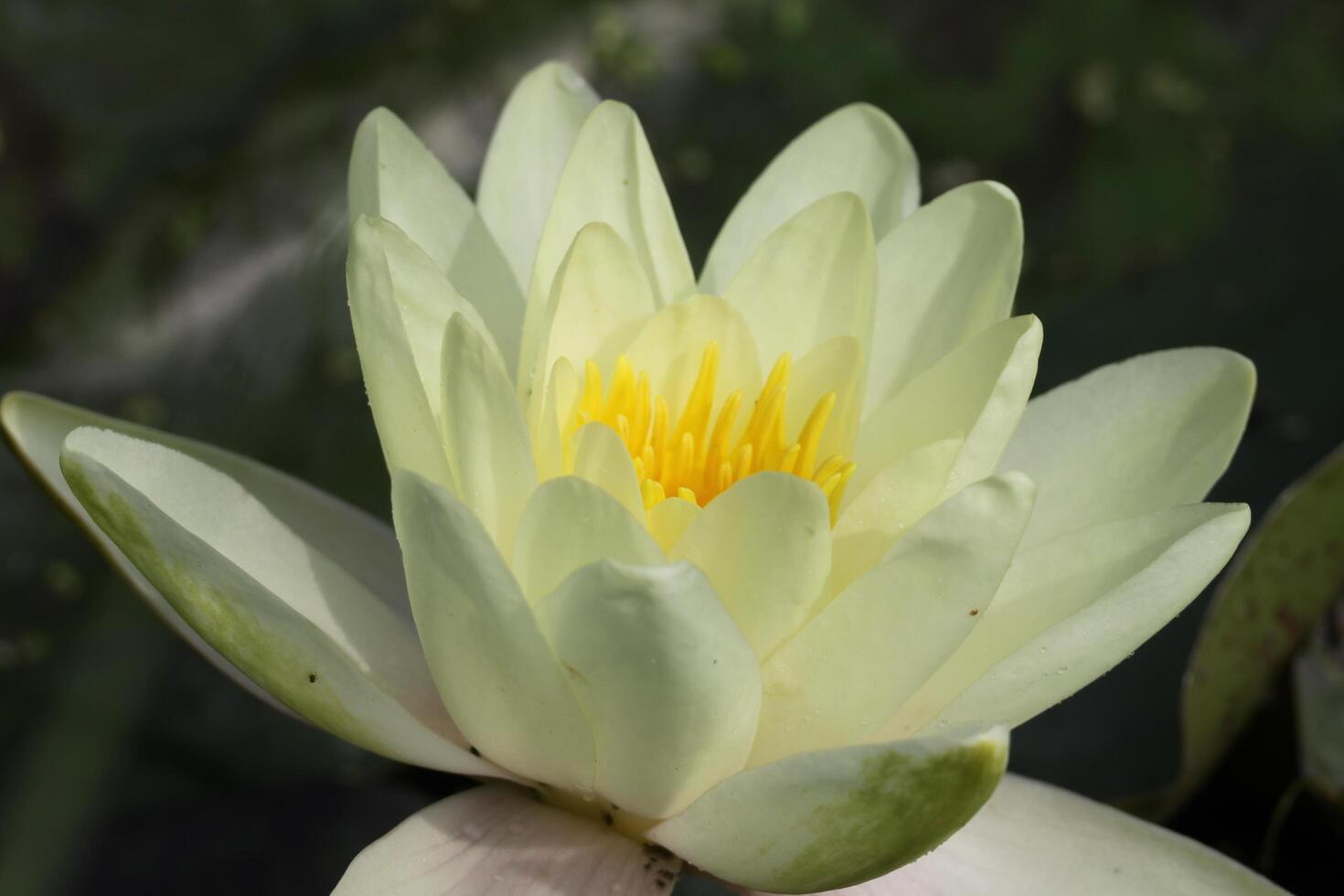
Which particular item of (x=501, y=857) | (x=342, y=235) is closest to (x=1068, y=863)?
(x=501, y=857)

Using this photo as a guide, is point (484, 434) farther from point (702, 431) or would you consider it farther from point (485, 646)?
point (702, 431)

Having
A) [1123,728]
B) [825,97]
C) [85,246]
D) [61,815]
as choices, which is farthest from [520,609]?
[825,97]

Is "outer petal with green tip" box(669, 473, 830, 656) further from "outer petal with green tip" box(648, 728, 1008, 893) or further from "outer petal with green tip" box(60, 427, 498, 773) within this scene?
"outer petal with green tip" box(60, 427, 498, 773)

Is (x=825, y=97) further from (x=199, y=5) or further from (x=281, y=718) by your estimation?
(x=281, y=718)

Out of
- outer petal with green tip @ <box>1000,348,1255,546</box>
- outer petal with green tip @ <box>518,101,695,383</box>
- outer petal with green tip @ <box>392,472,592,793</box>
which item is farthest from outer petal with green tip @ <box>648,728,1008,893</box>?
outer petal with green tip @ <box>518,101,695,383</box>

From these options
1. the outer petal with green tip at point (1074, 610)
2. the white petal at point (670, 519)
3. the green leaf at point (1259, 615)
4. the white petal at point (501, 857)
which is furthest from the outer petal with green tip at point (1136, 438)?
the white petal at point (501, 857)

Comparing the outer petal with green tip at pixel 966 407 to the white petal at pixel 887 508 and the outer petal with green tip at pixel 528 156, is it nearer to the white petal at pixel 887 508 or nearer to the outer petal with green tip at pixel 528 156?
the white petal at pixel 887 508
